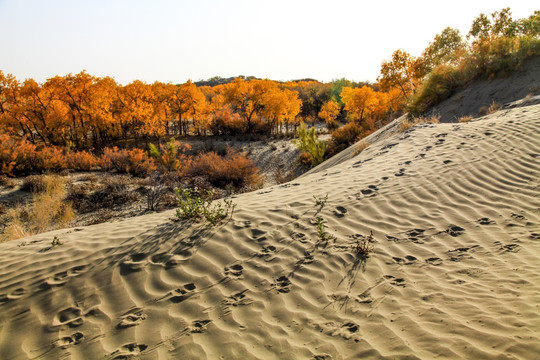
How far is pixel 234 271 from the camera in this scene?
124 inches

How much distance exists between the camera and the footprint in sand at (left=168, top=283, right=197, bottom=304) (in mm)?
2770

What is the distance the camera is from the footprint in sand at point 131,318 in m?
2.50

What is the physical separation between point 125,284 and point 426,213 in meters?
4.17

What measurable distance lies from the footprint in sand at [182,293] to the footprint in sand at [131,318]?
0.94ft

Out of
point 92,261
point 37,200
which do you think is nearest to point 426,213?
point 92,261

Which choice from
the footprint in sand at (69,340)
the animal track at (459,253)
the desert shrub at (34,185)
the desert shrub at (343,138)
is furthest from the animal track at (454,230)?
the desert shrub at (343,138)

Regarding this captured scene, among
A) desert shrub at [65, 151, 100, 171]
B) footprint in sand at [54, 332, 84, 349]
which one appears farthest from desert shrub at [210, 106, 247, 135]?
footprint in sand at [54, 332, 84, 349]

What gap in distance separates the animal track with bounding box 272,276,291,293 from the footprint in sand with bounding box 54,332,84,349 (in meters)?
1.75

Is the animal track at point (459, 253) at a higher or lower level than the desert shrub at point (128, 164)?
lower

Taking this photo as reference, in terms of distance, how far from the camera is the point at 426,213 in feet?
14.3

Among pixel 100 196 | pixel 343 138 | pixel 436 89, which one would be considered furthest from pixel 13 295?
pixel 343 138

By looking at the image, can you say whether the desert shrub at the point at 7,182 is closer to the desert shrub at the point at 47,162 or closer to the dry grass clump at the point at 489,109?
the desert shrub at the point at 47,162

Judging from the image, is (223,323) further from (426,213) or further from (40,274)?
(426,213)

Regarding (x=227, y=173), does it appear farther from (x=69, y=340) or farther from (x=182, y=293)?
(x=69, y=340)
